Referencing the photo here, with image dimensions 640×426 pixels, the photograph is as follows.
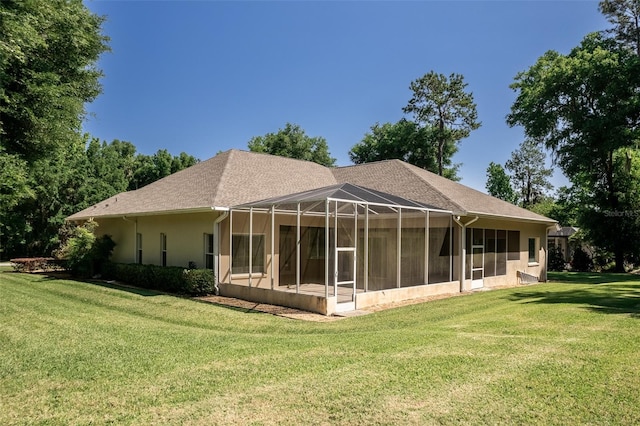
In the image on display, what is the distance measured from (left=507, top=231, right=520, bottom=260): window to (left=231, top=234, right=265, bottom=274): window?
35.0ft

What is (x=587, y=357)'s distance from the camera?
5.82 m

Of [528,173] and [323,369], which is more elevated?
[528,173]

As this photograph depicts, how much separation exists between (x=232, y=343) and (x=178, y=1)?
12.8 metres

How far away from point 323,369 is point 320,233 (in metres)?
8.96

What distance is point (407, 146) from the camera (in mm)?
36531

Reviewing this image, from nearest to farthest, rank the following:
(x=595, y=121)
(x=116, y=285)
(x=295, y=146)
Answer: (x=116, y=285), (x=595, y=121), (x=295, y=146)

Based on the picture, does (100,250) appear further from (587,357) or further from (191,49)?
(587,357)

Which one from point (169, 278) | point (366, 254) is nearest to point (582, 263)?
point (366, 254)

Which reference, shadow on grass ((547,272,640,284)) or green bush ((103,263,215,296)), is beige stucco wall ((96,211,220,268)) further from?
shadow on grass ((547,272,640,284))

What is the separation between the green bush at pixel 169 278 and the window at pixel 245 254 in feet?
2.92

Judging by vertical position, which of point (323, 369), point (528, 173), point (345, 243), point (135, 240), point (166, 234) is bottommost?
point (323, 369)

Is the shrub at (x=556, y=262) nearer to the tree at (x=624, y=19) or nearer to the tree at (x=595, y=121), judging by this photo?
the tree at (x=595, y=121)

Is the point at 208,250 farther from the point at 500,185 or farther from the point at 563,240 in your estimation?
the point at 500,185

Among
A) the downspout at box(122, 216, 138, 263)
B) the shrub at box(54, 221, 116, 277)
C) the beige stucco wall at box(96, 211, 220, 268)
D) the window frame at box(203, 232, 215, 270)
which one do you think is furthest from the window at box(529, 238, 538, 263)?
the shrub at box(54, 221, 116, 277)
